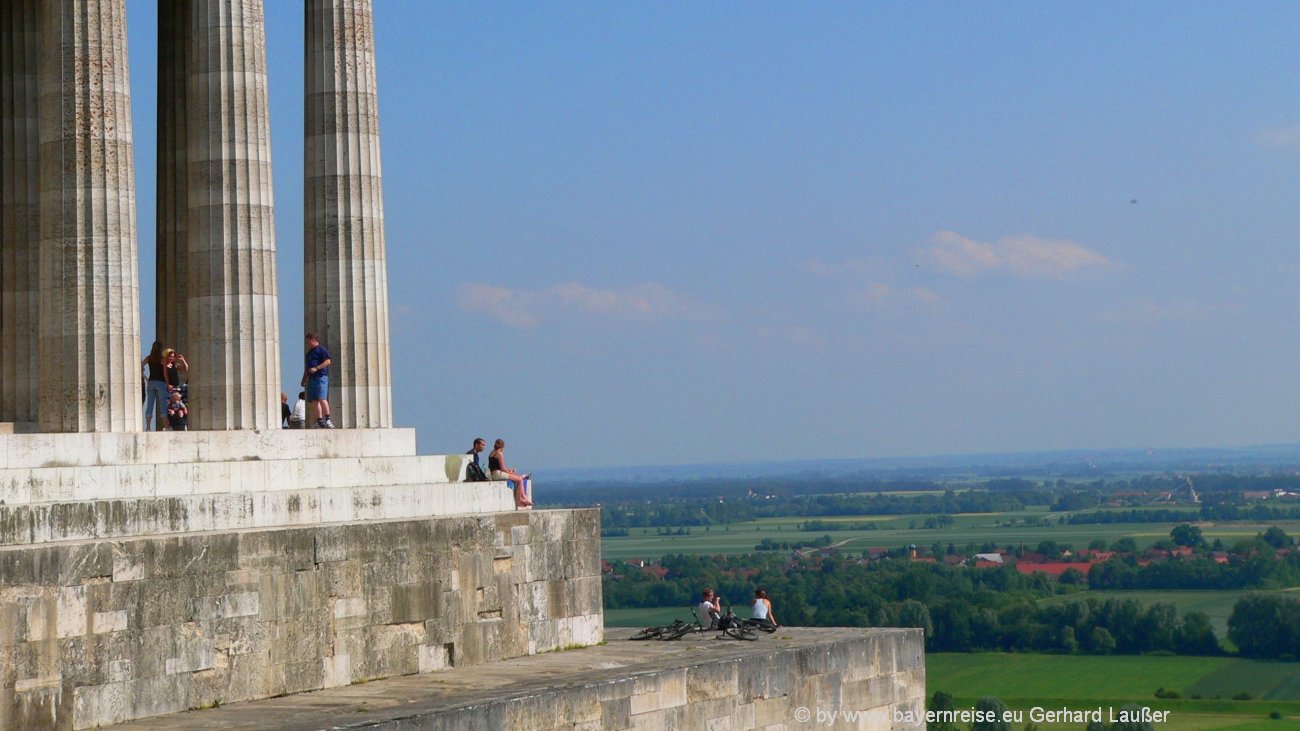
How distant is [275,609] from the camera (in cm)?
2984

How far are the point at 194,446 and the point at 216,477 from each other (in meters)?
0.71

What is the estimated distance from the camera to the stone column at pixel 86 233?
100 feet

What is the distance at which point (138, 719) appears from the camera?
27.4m

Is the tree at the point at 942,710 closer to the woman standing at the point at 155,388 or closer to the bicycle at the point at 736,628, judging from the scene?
the bicycle at the point at 736,628

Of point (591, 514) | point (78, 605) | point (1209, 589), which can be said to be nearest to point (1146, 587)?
point (1209, 589)

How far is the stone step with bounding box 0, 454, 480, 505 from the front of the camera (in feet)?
92.6

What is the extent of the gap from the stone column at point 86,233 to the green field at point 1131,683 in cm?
8388

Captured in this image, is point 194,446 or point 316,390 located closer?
point 194,446

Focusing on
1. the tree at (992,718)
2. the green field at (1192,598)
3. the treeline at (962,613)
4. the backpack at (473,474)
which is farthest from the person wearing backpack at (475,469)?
the green field at (1192,598)

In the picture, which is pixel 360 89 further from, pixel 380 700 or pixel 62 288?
pixel 380 700

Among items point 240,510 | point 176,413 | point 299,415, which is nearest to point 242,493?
point 240,510

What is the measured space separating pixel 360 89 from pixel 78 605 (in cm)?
1266

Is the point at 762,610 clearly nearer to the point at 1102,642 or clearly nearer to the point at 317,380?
the point at 317,380

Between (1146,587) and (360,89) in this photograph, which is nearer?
(360,89)
